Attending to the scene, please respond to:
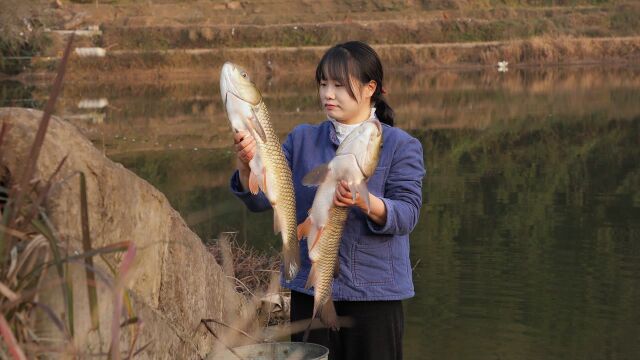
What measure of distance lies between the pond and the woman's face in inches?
21.2

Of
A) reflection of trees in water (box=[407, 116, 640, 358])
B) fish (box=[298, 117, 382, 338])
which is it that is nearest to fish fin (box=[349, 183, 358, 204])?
fish (box=[298, 117, 382, 338])

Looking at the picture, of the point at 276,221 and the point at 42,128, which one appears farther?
the point at 276,221

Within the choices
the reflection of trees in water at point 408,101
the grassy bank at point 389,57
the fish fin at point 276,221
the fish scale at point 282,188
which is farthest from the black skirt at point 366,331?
the grassy bank at point 389,57

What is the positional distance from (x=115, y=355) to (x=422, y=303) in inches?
230

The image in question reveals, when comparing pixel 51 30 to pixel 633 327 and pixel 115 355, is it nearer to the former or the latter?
pixel 633 327

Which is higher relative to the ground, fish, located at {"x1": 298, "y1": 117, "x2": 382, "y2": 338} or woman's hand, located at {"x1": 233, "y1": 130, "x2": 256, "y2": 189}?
woman's hand, located at {"x1": 233, "y1": 130, "x2": 256, "y2": 189}

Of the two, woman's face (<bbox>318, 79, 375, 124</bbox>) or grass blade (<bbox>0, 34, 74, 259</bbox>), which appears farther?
woman's face (<bbox>318, 79, 375, 124</bbox>)

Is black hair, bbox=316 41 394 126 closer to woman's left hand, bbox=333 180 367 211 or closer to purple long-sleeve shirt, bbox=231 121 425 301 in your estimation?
purple long-sleeve shirt, bbox=231 121 425 301

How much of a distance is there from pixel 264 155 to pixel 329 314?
50 centimetres

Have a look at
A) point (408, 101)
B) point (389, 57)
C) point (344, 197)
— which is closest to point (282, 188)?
point (344, 197)

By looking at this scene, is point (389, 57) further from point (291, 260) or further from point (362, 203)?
point (362, 203)

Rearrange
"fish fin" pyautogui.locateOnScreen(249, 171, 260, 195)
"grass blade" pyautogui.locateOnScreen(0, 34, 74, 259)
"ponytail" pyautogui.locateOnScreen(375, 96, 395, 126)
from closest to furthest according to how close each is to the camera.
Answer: "grass blade" pyautogui.locateOnScreen(0, 34, 74, 259) < "fish fin" pyautogui.locateOnScreen(249, 171, 260, 195) < "ponytail" pyautogui.locateOnScreen(375, 96, 395, 126)

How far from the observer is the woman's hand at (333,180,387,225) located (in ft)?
9.98

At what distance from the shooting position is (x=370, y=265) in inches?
135
